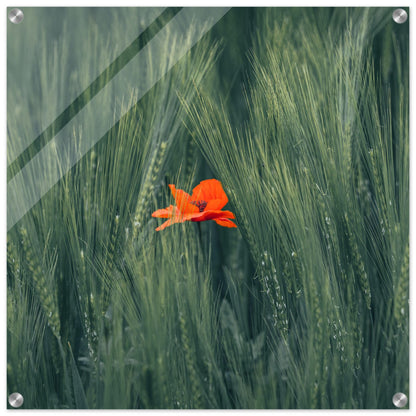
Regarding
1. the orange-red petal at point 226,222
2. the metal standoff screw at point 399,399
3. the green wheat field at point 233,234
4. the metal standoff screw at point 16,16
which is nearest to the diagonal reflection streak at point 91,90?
the green wheat field at point 233,234

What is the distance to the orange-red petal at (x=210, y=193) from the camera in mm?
913

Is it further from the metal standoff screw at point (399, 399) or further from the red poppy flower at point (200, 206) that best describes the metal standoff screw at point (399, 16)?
the metal standoff screw at point (399, 399)

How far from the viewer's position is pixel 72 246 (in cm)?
90

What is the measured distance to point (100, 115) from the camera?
926mm

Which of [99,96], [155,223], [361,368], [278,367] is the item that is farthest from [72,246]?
[361,368]

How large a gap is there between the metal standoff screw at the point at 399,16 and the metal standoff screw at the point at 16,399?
0.90 m

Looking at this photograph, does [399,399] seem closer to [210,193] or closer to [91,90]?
[210,193]

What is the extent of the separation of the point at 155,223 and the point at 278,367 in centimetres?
31

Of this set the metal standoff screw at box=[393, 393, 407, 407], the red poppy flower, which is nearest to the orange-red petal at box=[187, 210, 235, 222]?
the red poppy flower

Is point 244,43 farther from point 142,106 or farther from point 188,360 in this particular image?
point 188,360

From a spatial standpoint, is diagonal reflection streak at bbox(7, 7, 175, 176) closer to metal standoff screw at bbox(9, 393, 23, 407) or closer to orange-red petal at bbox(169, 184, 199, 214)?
orange-red petal at bbox(169, 184, 199, 214)

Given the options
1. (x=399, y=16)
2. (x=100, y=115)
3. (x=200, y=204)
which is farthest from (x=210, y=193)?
(x=399, y=16)

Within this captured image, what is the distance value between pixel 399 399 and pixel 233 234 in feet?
1.25

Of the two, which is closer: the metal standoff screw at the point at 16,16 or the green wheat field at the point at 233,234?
the green wheat field at the point at 233,234
